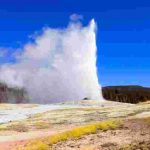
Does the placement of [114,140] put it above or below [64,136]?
below

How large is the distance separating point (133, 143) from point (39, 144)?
865cm

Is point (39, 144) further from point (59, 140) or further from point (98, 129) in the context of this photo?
point (98, 129)

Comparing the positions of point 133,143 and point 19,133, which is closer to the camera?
point 133,143

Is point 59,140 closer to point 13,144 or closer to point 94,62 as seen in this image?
point 13,144

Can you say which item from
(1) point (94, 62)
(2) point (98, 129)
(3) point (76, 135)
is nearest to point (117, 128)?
(2) point (98, 129)

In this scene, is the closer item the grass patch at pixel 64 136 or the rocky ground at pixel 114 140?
the rocky ground at pixel 114 140

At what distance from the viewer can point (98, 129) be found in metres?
46.6

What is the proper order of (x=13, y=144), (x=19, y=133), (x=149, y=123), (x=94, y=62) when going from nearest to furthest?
(x=13, y=144) → (x=149, y=123) → (x=19, y=133) → (x=94, y=62)

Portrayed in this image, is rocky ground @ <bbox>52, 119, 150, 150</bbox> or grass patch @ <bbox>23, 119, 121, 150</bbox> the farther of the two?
grass patch @ <bbox>23, 119, 121, 150</bbox>

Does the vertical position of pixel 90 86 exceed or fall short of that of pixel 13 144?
it exceeds it

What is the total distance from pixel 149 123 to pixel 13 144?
1452cm

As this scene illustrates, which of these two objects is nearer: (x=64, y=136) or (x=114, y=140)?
(x=114, y=140)

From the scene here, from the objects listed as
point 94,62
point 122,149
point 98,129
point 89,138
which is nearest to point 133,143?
point 122,149

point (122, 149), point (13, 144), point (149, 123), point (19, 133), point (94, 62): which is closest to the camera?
point (122, 149)
